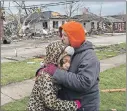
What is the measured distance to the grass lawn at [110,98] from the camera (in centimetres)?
554

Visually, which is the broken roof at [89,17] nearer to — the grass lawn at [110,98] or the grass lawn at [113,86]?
the grass lawn at [113,86]

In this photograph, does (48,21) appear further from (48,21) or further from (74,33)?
(74,33)

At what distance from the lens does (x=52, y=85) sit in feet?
8.35

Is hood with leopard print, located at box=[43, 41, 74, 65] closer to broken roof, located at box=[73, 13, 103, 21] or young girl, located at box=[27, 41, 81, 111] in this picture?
young girl, located at box=[27, 41, 81, 111]

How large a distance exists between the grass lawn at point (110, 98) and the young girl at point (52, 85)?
2868 millimetres

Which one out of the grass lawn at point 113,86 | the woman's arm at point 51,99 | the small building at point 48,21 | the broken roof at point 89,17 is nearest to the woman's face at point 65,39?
the woman's arm at point 51,99

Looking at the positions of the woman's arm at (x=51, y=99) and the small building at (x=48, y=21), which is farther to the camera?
the small building at (x=48, y=21)

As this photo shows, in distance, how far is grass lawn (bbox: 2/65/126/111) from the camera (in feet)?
18.2

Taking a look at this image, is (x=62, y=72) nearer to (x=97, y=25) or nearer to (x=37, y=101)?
(x=37, y=101)

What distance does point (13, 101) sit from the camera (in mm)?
5891

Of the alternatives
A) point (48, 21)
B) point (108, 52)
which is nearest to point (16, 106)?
point (108, 52)

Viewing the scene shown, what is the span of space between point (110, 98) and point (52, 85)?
391 centimetres

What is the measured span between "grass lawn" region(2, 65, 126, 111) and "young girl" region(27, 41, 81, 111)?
113 inches

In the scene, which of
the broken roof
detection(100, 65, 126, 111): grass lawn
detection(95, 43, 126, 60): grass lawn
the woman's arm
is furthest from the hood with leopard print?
the broken roof
